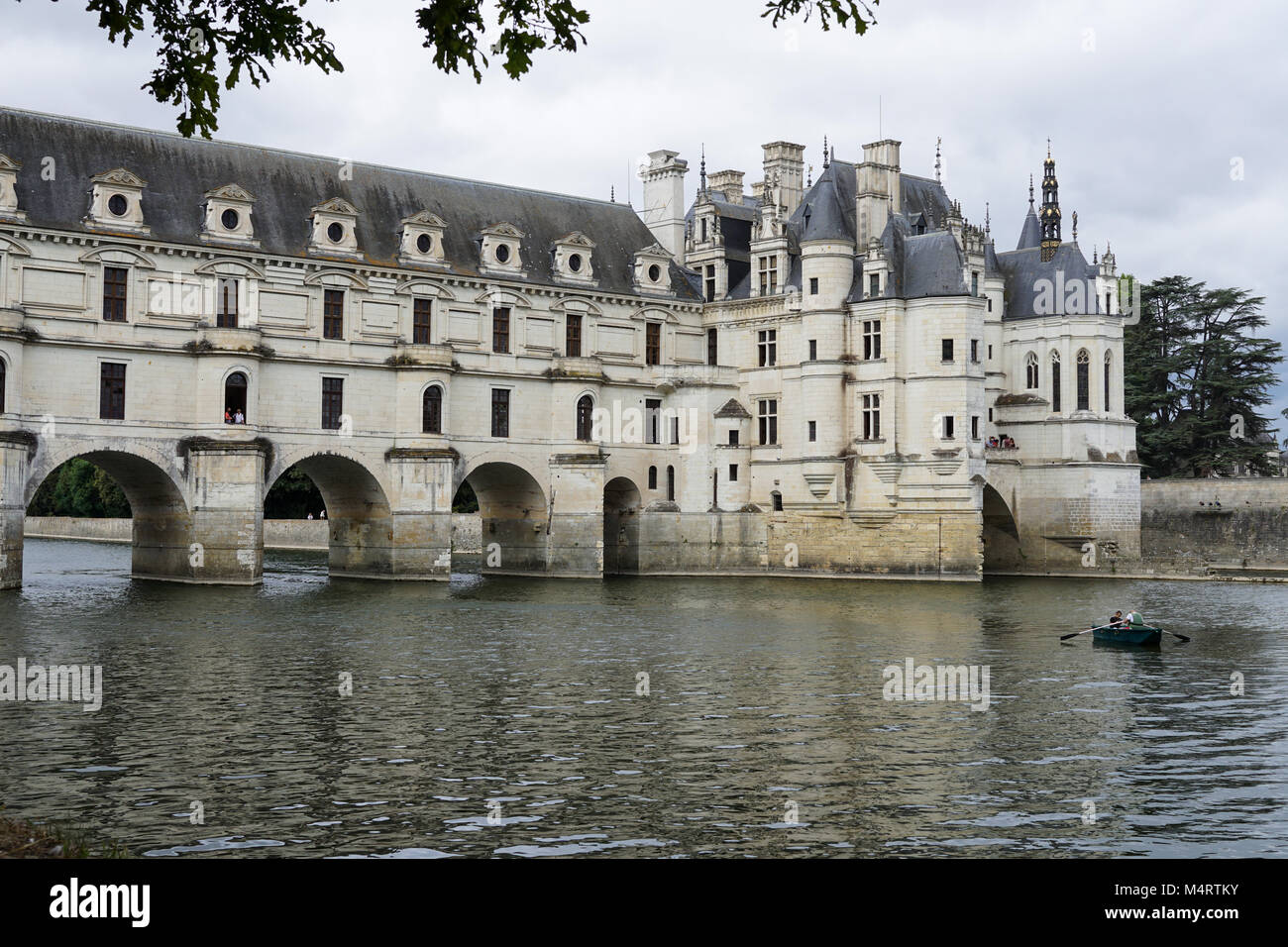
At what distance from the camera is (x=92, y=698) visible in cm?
2278

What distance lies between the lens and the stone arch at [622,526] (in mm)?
60219

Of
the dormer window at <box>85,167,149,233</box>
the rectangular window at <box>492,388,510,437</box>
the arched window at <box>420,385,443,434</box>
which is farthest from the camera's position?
the rectangular window at <box>492,388,510,437</box>

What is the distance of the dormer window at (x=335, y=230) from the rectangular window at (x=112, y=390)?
8.45 metres

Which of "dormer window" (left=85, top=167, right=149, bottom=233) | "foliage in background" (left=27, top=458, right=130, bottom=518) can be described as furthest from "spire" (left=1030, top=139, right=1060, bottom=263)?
"foliage in background" (left=27, top=458, right=130, bottom=518)

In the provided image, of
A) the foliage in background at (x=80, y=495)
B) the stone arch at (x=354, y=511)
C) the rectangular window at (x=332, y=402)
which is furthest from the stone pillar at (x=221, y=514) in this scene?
the foliage in background at (x=80, y=495)

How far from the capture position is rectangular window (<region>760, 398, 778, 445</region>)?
199 feet

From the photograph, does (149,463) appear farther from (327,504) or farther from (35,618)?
(35,618)

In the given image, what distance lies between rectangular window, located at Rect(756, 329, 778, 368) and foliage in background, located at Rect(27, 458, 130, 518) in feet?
181

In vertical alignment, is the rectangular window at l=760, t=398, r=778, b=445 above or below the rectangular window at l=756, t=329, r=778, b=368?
below

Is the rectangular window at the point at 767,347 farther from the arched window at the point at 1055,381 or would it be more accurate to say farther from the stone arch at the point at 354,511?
the stone arch at the point at 354,511

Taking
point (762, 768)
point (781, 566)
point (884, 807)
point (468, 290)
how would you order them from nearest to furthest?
point (884, 807)
point (762, 768)
point (468, 290)
point (781, 566)

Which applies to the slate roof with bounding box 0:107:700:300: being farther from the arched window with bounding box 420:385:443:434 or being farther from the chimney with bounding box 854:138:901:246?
the chimney with bounding box 854:138:901:246
